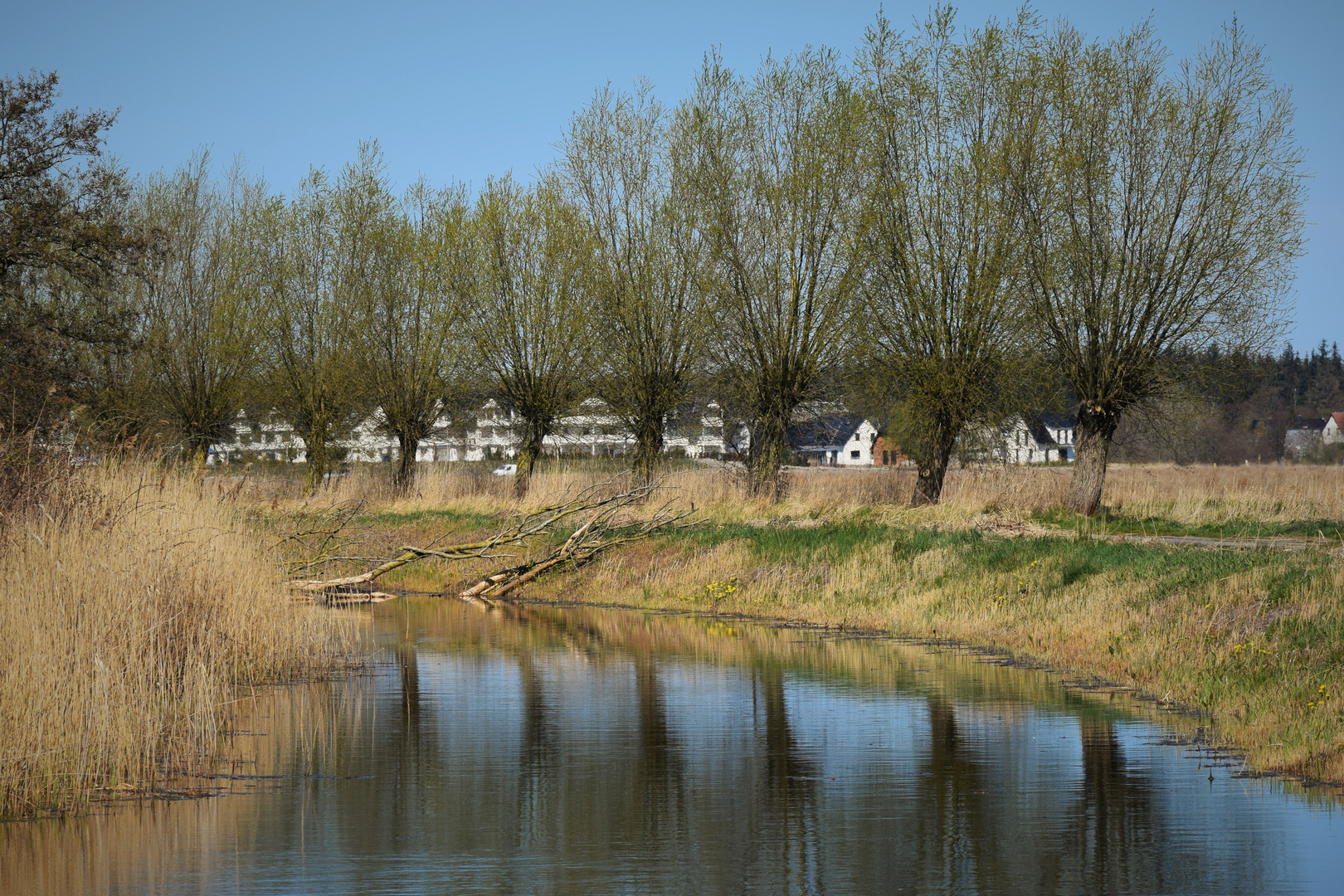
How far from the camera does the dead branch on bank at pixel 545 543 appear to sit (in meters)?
23.2

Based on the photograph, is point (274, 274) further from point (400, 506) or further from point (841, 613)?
point (841, 613)

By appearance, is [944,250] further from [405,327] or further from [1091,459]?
[405,327]

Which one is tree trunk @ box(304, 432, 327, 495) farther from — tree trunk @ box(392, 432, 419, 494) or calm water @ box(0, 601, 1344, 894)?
calm water @ box(0, 601, 1344, 894)

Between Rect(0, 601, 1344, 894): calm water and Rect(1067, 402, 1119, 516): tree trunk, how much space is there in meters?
13.8

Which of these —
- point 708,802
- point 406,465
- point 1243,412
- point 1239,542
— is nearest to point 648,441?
point 406,465

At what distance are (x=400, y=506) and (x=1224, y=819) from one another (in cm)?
2988

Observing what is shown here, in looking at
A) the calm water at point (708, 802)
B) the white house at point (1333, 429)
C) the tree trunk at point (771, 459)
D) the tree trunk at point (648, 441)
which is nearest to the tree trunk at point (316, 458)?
the tree trunk at point (648, 441)

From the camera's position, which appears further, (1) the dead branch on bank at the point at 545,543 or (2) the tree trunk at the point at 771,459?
(2) the tree trunk at the point at 771,459

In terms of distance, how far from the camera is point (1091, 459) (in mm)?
27859

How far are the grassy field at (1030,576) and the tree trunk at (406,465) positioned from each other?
1506mm

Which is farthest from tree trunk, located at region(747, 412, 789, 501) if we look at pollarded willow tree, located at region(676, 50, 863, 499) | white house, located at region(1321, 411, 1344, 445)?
white house, located at region(1321, 411, 1344, 445)

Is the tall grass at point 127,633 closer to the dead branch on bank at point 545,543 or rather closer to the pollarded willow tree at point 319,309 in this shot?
the dead branch on bank at point 545,543

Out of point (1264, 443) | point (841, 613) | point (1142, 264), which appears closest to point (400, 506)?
point (841, 613)

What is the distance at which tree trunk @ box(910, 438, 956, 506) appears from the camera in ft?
92.8
